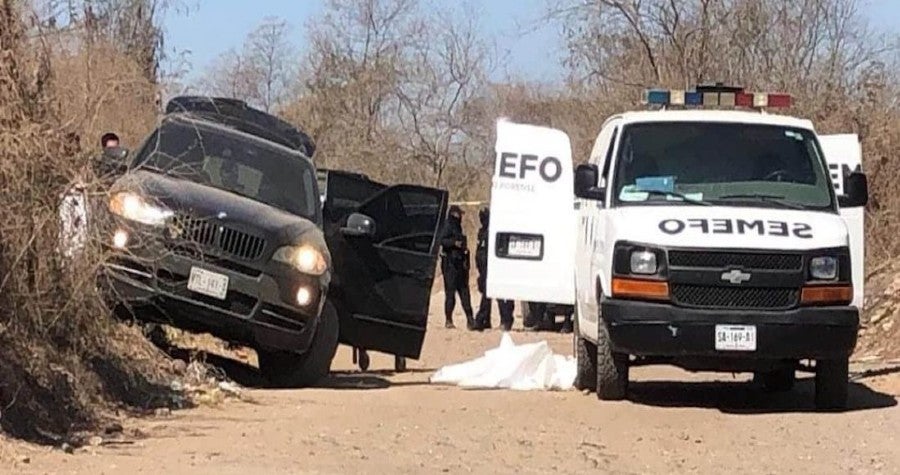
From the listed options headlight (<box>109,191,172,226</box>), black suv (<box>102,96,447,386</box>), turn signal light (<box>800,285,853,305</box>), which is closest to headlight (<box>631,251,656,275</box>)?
turn signal light (<box>800,285,853,305</box>)

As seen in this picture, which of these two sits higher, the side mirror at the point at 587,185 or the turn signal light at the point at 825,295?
the side mirror at the point at 587,185

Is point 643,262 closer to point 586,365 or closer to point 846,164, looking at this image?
point 586,365

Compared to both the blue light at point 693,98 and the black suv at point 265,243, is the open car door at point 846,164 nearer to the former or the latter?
the blue light at point 693,98

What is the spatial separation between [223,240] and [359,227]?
184 centimetres

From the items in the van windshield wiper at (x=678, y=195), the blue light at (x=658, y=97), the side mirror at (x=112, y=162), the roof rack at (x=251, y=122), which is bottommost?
the van windshield wiper at (x=678, y=195)

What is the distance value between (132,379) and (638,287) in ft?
11.8

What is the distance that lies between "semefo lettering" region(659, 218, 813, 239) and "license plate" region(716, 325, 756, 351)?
67 centimetres

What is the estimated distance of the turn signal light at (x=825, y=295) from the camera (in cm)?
1175

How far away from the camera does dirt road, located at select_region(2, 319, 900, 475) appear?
9.10m

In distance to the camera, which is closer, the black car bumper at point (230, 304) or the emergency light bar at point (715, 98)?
the black car bumper at point (230, 304)

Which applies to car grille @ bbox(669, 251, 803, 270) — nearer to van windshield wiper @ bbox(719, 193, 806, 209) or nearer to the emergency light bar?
van windshield wiper @ bbox(719, 193, 806, 209)

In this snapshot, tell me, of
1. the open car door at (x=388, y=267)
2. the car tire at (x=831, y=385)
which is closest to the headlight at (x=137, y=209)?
the open car door at (x=388, y=267)

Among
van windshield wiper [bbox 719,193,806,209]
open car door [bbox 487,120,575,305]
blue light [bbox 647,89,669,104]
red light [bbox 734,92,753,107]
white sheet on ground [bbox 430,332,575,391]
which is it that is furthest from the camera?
open car door [bbox 487,120,575,305]

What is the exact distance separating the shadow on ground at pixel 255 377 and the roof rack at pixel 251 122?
1996 millimetres
